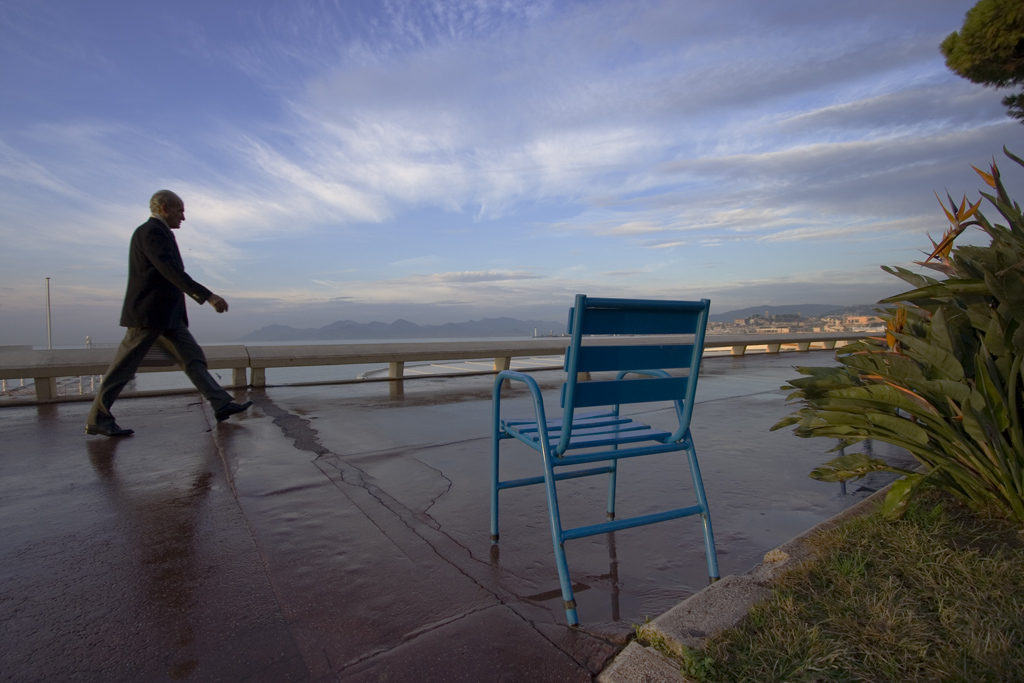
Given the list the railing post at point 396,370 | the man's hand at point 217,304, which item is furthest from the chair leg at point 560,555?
the railing post at point 396,370

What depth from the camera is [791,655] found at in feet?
5.90

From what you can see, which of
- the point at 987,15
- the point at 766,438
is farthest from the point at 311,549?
the point at 987,15

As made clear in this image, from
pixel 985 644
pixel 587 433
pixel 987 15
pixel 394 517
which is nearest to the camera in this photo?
pixel 985 644

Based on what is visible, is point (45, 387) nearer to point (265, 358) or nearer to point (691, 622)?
point (265, 358)

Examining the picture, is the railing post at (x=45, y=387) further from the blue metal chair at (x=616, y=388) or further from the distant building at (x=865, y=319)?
the distant building at (x=865, y=319)

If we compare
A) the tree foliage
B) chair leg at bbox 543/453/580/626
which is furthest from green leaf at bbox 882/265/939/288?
the tree foliage

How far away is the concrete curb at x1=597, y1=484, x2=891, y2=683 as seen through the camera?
71.9 inches

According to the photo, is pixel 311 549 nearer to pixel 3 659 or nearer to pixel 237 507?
pixel 237 507

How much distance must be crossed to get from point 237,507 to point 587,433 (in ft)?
7.04

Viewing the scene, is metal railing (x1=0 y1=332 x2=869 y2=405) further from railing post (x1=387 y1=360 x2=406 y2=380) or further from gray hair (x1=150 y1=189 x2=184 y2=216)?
gray hair (x1=150 y1=189 x2=184 y2=216)

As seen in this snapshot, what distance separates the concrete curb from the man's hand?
15.7 feet

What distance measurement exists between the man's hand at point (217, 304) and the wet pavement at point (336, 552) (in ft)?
3.79

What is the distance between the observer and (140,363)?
18.4ft

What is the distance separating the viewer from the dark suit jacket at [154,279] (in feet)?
17.6
